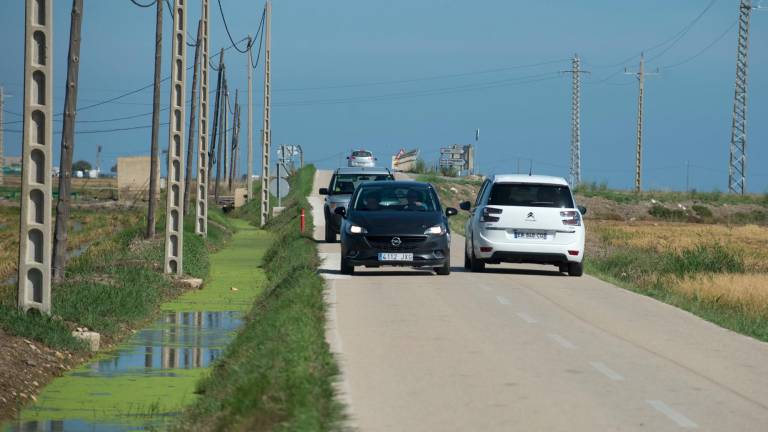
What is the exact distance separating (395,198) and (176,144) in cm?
500

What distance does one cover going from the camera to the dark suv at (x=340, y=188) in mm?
37375

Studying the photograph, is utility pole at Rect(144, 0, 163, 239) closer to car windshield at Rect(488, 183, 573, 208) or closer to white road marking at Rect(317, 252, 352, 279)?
white road marking at Rect(317, 252, 352, 279)

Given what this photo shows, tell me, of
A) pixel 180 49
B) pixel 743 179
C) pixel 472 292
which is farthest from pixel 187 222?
pixel 743 179

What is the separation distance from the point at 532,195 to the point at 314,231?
19.5 m

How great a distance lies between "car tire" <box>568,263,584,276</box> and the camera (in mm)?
26647

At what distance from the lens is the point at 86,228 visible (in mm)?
56406

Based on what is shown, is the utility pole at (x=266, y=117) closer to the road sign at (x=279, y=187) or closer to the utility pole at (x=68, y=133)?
the road sign at (x=279, y=187)

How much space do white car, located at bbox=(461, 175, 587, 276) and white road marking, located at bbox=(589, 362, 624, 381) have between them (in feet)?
39.2

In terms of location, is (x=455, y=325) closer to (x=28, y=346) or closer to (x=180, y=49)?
(x=28, y=346)

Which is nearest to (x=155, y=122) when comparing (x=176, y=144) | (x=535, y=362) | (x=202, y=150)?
(x=202, y=150)

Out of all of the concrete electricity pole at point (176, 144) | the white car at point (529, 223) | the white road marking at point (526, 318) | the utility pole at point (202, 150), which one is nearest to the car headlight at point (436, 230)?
the white car at point (529, 223)

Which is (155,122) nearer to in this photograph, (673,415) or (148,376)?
(148,376)

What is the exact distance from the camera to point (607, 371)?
13125mm

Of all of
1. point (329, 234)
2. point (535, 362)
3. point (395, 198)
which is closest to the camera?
point (535, 362)
